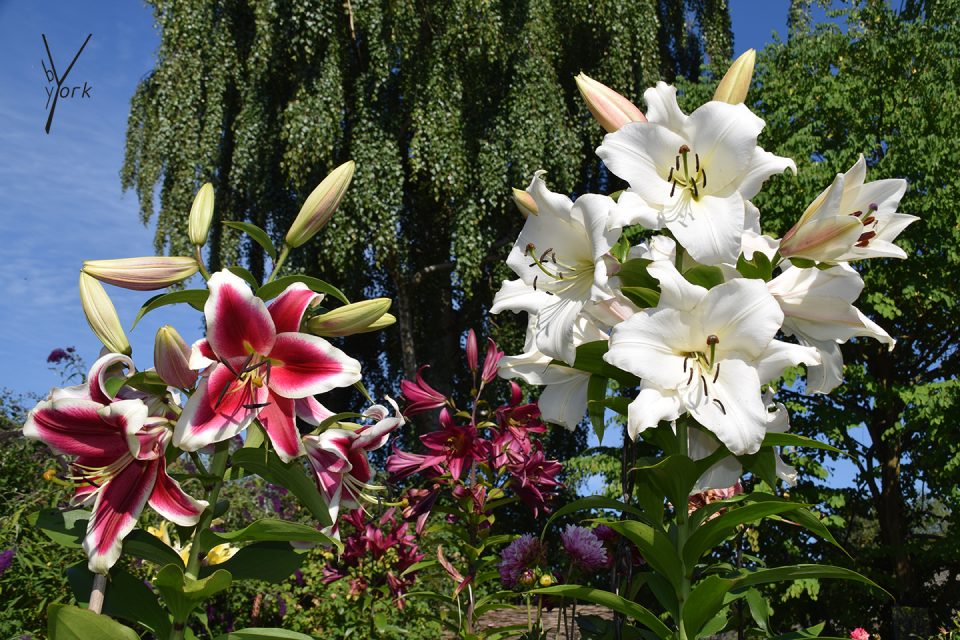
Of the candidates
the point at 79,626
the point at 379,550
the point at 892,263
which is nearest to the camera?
the point at 79,626

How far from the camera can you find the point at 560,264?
3.65 ft

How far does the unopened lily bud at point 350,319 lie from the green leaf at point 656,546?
0.37m

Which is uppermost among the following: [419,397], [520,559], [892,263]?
[419,397]

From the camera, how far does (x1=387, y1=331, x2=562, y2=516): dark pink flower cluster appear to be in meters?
1.71

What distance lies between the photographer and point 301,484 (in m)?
0.89

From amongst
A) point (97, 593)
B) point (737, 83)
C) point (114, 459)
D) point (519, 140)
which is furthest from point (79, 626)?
point (519, 140)

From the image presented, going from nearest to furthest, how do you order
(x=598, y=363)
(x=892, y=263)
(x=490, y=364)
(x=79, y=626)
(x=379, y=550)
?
(x=79, y=626)
(x=598, y=363)
(x=490, y=364)
(x=379, y=550)
(x=892, y=263)

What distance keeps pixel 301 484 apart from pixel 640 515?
1.48ft

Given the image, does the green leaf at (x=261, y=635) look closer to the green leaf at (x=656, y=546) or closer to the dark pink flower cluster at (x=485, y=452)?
the green leaf at (x=656, y=546)

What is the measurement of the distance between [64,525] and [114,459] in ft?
0.35

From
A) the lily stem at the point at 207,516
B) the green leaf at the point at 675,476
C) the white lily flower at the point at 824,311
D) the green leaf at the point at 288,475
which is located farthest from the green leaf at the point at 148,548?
the white lily flower at the point at 824,311

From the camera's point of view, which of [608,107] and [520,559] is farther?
[520,559]

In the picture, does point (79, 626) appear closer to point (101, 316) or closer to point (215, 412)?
point (215, 412)

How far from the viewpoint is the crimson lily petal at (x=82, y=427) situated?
0.85 metres
